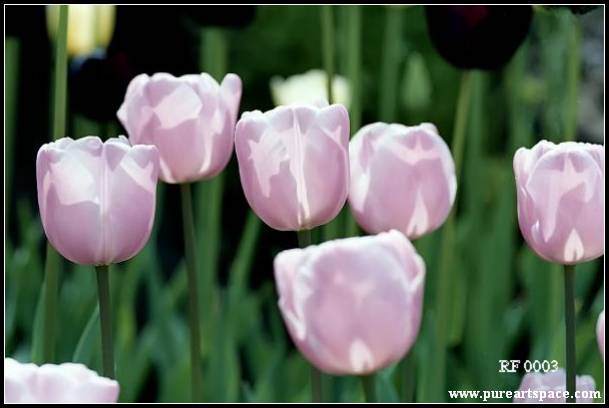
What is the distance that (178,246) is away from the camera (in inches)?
79.3

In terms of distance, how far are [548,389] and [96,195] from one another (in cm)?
27

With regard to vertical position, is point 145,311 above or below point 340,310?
below

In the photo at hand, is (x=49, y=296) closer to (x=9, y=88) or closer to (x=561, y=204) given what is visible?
(x=561, y=204)

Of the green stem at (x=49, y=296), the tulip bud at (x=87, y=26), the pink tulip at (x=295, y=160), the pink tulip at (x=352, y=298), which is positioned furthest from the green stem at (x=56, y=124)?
the tulip bud at (x=87, y=26)

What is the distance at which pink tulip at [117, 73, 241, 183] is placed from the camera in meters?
0.61

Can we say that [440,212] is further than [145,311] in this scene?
No

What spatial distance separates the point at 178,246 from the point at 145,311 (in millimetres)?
272

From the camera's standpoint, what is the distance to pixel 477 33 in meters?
0.71

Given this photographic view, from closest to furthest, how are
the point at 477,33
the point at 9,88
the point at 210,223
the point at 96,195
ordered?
the point at 96,195
the point at 477,33
the point at 210,223
the point at 9,88

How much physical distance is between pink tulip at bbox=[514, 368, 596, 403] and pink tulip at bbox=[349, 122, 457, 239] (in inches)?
4.1

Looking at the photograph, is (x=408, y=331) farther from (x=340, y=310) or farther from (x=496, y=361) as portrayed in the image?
(x=496, y=361)

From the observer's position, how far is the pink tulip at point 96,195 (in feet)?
1.73

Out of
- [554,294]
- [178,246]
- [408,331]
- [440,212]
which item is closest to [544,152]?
[440,212]

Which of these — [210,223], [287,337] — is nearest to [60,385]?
[210,223]
